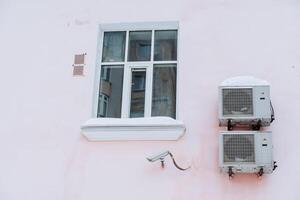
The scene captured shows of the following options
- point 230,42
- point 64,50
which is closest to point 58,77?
point 64,50

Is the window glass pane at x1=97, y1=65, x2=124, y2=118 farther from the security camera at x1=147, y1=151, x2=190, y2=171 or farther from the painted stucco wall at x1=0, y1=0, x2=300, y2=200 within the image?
the security camera at x1=147, y1=151, x2=190, y2=171

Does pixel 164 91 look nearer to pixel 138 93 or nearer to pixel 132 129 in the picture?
pixel 138 93

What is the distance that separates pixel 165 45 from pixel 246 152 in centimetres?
171

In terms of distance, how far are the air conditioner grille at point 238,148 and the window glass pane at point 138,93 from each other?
1.10 m

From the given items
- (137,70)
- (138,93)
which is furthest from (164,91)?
(137,70)

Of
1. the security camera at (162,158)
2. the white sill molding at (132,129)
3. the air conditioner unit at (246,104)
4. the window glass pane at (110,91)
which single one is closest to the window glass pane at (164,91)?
the white sill molding at (132,129)

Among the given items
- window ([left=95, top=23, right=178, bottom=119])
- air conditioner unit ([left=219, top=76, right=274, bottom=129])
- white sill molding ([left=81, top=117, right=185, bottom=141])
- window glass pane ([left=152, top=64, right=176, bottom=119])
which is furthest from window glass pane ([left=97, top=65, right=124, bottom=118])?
air conditioner unit ([left=219, top=76, right=274, bottom=129])

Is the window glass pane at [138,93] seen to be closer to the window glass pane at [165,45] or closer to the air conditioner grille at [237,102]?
the window glass pane at [165,45]

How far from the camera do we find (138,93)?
5.68m

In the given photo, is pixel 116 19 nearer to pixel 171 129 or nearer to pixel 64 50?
pixel 64 50

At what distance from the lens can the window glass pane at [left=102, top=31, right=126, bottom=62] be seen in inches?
232

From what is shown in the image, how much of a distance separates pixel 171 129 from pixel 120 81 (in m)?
0.93

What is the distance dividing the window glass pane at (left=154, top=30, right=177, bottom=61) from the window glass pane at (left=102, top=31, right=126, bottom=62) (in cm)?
40

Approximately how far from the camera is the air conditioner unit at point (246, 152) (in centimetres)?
482
